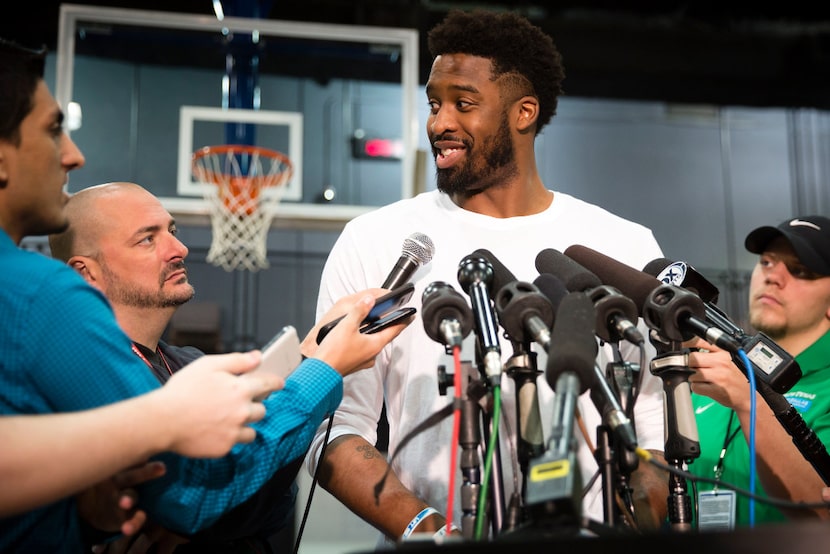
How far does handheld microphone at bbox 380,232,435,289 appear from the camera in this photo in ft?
5.87

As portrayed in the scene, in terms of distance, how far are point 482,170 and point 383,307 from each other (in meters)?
0.66

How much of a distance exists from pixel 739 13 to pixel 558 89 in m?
5.67

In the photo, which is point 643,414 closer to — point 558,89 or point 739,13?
point 558,89

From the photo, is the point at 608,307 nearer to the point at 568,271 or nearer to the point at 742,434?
the point at 568,271

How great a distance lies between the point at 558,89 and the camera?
8.32ft

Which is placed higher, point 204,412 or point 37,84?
point 37,84

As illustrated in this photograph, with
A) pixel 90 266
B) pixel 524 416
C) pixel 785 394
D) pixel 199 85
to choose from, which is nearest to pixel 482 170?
pixel 524 416

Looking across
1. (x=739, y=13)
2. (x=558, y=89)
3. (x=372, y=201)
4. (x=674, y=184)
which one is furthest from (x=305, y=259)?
(x=558, y=89)

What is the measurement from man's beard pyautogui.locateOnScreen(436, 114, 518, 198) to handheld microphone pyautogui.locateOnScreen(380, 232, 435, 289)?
1.31ft

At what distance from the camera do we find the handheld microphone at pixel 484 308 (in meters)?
1.39

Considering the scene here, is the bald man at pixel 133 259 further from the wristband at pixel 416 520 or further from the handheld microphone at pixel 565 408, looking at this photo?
the handheld microphone at pixel 565 408

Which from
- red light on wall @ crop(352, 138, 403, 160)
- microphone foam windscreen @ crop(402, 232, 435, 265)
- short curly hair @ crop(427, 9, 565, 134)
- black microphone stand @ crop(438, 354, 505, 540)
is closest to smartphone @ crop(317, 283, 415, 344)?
microphone foam windscreen @ crop(402, 232, 435, 265)

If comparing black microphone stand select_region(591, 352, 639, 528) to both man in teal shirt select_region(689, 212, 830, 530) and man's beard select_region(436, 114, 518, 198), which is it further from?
man's beard select_region(436, 114, 518, 198)

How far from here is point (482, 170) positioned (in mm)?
2268
